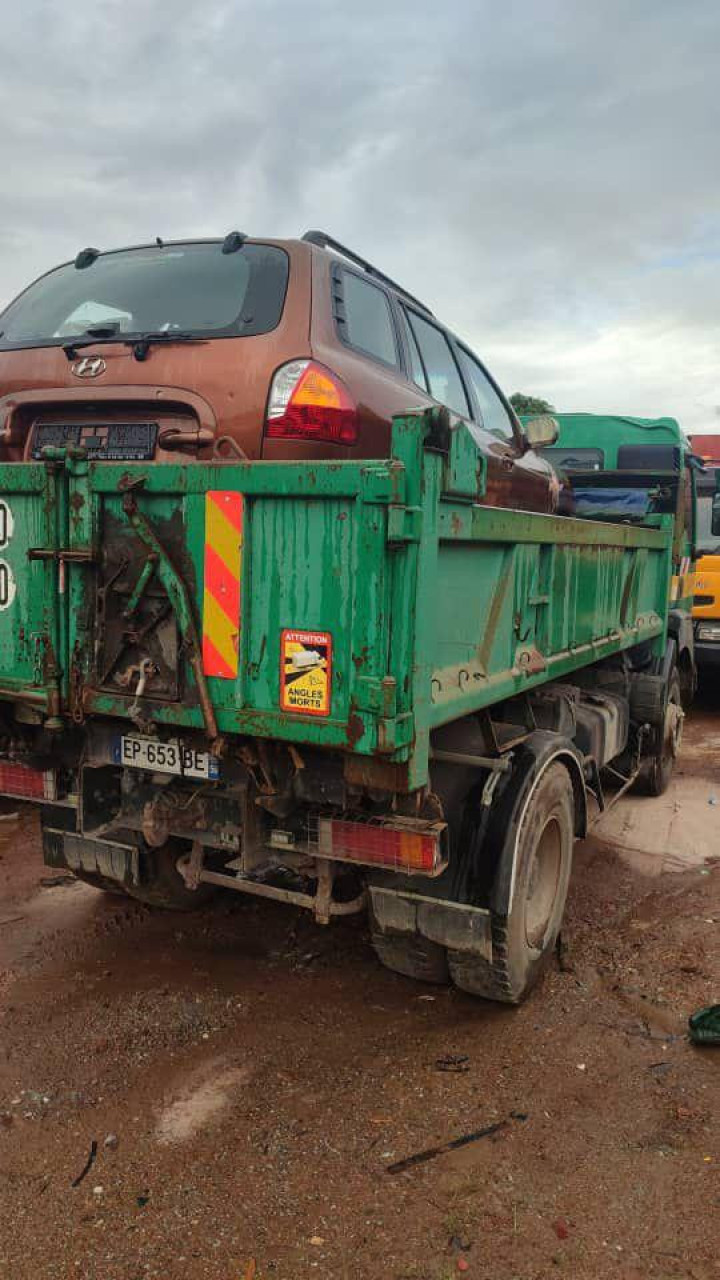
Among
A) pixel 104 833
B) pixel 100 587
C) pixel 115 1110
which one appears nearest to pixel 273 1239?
pixel 115 1110

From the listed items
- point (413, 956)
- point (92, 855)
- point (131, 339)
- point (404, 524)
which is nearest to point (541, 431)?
point (131, 339)

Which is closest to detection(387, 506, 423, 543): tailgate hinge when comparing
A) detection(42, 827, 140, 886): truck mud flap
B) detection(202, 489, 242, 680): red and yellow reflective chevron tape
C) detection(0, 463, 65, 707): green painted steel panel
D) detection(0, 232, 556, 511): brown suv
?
detection(202, 489, 242, 680): red and yellow reflective chevron tape

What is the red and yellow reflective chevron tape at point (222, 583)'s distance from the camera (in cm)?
269

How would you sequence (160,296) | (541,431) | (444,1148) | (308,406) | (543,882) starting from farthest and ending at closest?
(541,431) < (543,882) < (160,296) < (308,406) < (444,1148)

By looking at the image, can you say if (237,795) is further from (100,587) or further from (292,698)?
(100,587)

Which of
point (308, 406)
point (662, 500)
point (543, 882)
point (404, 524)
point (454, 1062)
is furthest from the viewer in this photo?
point (662, 500)

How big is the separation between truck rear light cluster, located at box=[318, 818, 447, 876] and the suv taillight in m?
1.26

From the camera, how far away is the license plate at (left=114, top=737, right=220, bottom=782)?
117 inches

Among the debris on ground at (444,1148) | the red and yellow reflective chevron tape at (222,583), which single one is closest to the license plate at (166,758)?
the red and yellow reflective chevron tape at (222,583)

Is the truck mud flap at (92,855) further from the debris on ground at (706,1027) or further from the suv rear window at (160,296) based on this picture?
the debris on ground at (706,1027)

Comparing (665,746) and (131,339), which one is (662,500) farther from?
(131,339)

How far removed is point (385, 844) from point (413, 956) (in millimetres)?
855

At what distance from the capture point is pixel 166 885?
163 inches

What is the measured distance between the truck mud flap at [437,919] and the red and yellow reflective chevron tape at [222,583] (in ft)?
3.33
